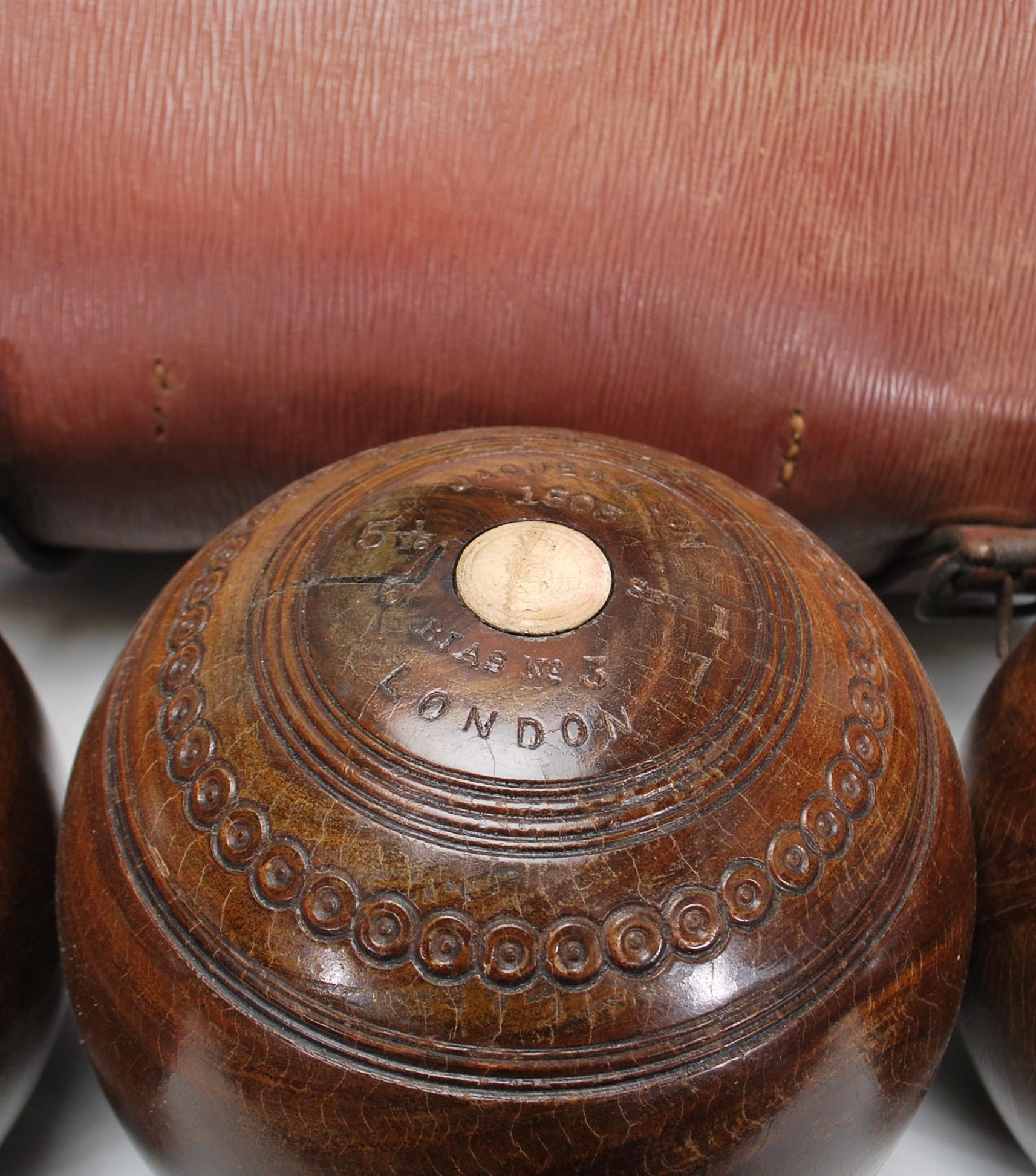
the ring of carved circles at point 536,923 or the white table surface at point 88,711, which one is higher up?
the ring of carved circles at point 536,923

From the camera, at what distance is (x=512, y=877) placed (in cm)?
76

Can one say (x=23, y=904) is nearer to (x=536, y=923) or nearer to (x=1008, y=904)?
(x=536, y=923)

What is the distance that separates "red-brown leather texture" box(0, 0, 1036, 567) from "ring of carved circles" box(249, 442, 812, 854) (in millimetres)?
519

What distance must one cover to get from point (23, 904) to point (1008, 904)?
2.97 ft

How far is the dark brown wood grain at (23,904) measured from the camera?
3.31ft

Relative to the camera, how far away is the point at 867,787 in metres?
0.85

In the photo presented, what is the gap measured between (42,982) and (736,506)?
0.80 meters

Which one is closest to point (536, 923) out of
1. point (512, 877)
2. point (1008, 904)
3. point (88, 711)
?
point (512, 877)

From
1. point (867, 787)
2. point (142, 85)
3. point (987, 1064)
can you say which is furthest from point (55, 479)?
point (987, 1064)

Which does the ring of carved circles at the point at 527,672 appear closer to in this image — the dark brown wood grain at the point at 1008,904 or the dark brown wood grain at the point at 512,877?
the dark brown wood grain at the point at 512,877

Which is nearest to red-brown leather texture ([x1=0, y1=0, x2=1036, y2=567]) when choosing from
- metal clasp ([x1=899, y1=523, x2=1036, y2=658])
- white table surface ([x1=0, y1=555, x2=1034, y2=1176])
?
metal clasp ([x1=899, y1=523, x2=1036, y2=658])

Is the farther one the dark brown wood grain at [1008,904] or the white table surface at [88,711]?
the white table surface at [88,711]

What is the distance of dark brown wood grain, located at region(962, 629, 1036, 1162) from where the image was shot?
1.00m

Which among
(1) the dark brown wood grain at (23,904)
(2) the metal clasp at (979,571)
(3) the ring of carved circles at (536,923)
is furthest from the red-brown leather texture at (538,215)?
(3) the ring of carved circles at (536,923)
